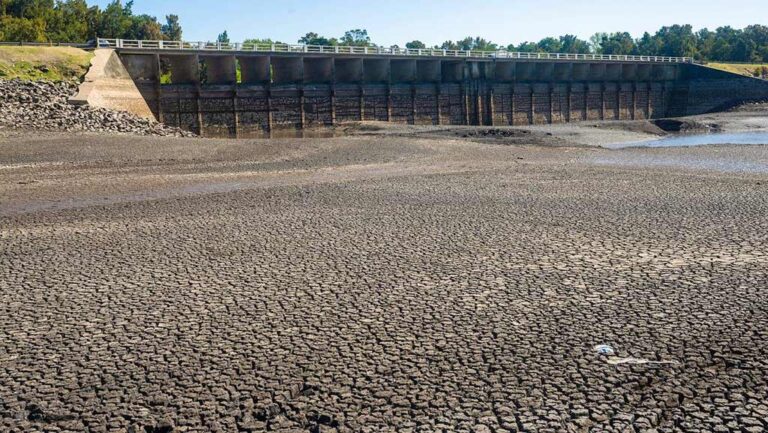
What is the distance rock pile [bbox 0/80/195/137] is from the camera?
3753 centimetres

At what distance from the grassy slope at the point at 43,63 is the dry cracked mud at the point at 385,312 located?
2794cm

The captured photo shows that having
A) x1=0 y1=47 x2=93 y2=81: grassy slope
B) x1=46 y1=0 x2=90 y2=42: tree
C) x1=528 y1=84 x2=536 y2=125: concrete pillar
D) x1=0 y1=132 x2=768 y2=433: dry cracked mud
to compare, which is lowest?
x1=0 y1=132 x2=768 y2=433: dry cracked mud

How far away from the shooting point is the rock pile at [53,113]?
37.5m

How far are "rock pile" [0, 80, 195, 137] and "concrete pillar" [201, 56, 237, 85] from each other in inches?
615

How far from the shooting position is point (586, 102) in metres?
85.0

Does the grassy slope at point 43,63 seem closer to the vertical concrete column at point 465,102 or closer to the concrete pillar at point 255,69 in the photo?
the concrete pillar at point 255,69

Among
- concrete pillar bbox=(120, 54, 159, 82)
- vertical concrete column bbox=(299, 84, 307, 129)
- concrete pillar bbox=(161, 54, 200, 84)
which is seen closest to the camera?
concrete pillar bbox=(120, 54, 159, 82)

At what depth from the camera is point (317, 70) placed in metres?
65.8

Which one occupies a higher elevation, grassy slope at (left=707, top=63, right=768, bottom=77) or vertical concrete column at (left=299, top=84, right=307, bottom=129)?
grassy slope at (left=707, top=63, right=768, bottom=77)

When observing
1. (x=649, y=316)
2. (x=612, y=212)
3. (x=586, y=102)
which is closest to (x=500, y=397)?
(x=649, y=316)

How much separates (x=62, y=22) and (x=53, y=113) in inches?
1753

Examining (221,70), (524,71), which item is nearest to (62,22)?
(221,70)

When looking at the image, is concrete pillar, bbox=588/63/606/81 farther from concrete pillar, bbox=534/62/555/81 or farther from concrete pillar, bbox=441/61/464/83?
concrete pillar, bbox=441/61/464/83

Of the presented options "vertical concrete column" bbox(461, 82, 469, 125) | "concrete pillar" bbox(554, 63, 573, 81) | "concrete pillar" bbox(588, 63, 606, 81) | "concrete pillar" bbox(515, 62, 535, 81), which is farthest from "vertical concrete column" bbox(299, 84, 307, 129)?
"concrete pillar" bbox(588, 63, 606, 81)
